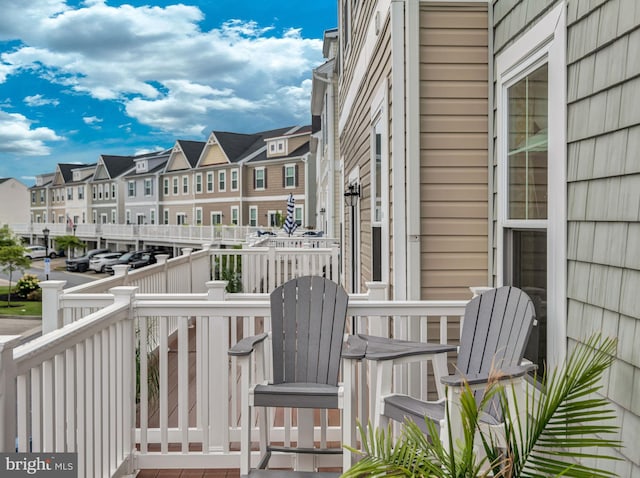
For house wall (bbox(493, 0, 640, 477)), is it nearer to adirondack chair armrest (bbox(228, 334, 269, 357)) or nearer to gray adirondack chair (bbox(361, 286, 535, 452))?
gray adirondack chair (bbox(361, 286, 535, 452))

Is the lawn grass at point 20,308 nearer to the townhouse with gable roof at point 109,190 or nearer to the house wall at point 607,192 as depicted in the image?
the townhouse with gable roof at point 109,190

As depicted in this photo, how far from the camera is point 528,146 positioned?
3.14 m

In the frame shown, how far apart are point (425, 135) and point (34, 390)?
264 centimetres

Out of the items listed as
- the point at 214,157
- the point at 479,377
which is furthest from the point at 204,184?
the point at 479,377

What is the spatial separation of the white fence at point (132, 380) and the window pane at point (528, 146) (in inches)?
25.6

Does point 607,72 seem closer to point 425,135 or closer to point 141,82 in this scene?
point 425,135

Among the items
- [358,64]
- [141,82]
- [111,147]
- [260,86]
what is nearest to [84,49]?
[141,82]

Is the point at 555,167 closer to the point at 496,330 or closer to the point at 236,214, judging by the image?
the point at 496,330

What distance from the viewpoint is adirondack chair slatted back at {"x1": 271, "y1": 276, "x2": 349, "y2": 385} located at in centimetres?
318

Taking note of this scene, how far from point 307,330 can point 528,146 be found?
4.89 feet

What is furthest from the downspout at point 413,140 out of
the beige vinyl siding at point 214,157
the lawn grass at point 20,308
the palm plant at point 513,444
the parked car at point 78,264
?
the parked car at point 78,264

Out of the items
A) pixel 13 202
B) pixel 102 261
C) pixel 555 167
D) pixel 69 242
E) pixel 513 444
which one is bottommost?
pixel 102 261

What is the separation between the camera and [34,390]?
2143 millimetres

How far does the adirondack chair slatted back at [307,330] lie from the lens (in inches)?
125
